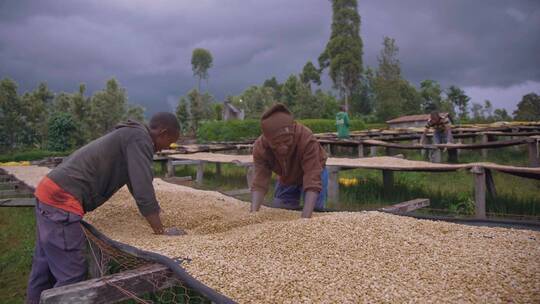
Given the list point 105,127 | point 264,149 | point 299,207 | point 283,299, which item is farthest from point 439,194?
point 105,127

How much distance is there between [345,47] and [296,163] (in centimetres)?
2487

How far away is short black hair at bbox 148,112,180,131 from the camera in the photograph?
6.72ft

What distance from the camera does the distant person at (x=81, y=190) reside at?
1769 millimetres

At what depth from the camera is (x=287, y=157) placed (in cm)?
262

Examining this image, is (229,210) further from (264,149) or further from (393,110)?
(393,110)

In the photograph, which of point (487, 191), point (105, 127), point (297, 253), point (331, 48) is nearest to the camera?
point (297, 253)

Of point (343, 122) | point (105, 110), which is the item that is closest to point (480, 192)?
point (343, 122)

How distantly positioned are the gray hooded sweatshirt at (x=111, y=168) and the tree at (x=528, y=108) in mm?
23758

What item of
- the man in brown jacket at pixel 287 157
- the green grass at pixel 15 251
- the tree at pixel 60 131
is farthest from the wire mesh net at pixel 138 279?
the tree at pixel 60 131

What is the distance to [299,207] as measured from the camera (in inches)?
114

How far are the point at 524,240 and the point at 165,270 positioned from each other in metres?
1.59

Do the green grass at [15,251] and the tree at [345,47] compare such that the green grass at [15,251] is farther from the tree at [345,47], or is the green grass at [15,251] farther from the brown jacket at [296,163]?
the tree at [345,47]

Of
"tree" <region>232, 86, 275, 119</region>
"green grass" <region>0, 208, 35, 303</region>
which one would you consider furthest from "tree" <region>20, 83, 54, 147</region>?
"green grass" <region>0, 208, 35, 303</region>

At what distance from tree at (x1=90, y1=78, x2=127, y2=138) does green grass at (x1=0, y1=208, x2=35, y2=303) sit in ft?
48.1
